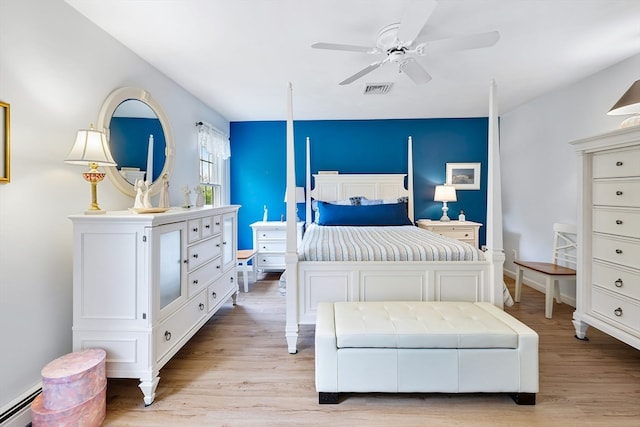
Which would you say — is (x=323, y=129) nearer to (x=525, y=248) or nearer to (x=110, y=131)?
(x=110, y=131)

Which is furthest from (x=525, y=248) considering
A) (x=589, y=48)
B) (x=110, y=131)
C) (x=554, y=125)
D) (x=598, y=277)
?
(x=110, y=131)

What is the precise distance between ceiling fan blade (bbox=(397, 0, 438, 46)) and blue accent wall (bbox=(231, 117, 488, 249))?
2.70 meters

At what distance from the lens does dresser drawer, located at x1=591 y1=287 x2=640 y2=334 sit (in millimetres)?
1999

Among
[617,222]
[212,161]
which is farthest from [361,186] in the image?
[617,222]

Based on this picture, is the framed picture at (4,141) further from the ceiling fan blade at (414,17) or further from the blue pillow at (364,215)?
the blue pillow at (364,215)

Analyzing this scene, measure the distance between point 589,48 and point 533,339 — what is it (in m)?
2.44

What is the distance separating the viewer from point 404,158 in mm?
4695

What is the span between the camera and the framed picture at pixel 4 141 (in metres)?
1.48

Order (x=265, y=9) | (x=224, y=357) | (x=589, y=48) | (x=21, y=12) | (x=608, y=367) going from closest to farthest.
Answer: (x=21, y=12) < (x=265, y=9) < (x=608, y=367) < (x=224, y=357) < (x=589, y=48)

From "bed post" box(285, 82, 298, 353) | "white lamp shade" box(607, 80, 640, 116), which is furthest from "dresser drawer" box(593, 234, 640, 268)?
"bed post" box(285, 82, 298, 353)

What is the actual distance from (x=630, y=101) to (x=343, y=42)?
6.96ft

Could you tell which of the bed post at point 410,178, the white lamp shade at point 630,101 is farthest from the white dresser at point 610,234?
the bed post at point 410,178

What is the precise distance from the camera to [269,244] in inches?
169

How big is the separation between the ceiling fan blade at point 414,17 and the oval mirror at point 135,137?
205 centimetres
